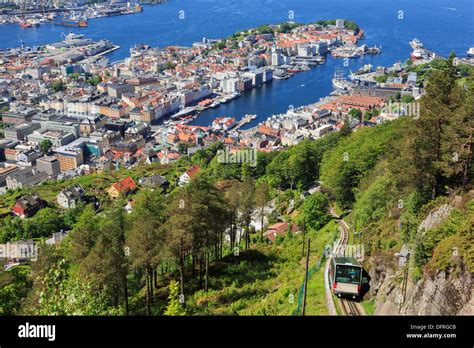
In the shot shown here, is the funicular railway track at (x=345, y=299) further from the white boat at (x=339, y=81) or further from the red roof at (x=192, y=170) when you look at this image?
the white boat at (x=339, y=81)

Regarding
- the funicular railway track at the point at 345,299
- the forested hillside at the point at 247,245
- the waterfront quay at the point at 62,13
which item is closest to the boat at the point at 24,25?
the waterfront quay at the point at 62,13

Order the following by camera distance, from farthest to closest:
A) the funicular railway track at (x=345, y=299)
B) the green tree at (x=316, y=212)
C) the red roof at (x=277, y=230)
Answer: the red roof at (x=277, y=230) < the green tree at (x=316, y=212) < the funicular railway track at (x=345, y=299)

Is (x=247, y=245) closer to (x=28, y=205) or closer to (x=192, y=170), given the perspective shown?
(x=192, y=170)

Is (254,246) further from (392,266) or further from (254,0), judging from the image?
(254,0)

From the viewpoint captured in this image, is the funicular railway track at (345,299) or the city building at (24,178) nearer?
the funicular railway track at (345,299)
